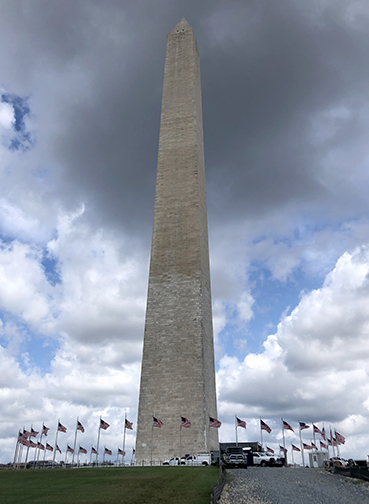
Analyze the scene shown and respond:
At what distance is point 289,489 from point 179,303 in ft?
75.0

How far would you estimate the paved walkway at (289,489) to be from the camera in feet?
56.6

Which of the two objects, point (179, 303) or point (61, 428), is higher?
point (179, 303)

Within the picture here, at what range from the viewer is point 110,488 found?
59.9 ft

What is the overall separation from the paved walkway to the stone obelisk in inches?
505

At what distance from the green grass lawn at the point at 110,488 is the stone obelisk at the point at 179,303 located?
13470 millimetres

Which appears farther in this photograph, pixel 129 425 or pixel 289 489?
pixel 129 425

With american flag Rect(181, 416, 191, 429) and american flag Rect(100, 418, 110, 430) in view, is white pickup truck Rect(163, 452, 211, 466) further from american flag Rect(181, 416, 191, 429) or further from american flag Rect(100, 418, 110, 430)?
american flag Rect(100, 418, 110, 430)

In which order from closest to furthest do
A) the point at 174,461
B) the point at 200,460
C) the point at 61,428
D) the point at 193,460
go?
1. the point at 200,460
2. the point at 193,460
3. the point at 174,461
4. the point at 61,428

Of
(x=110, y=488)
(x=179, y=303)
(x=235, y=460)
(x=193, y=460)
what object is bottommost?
(x=110, y=488)

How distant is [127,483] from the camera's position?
64.3 ft

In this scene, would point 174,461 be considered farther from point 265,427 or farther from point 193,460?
point 265,427

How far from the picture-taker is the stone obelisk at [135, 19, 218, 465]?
121 feet

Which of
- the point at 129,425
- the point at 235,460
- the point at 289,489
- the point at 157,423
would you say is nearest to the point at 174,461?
the point at 157,423

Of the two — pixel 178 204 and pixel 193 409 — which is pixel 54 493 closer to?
pixel 193 409
